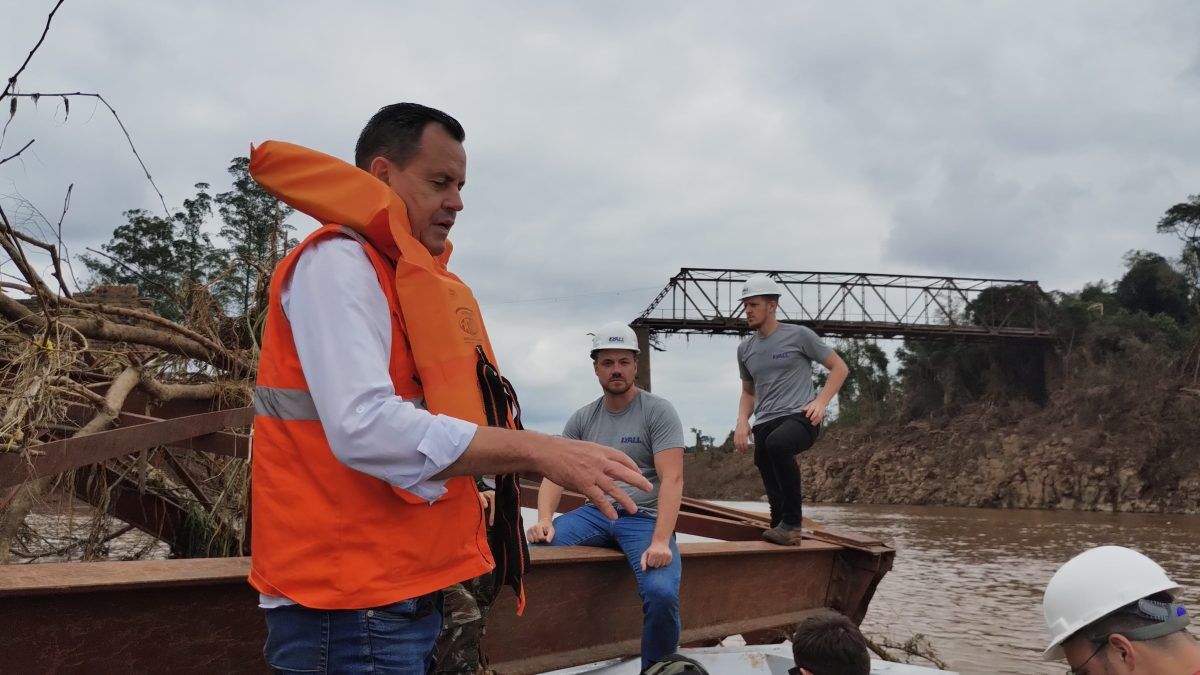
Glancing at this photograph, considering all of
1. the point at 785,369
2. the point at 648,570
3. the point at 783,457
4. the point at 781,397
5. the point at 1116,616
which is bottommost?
the point at 648,570

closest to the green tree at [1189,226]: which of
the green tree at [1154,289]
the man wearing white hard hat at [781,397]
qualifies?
the green tree at [1154,289]

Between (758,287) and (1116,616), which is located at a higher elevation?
(758,287)

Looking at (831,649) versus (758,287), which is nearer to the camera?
(831,649)

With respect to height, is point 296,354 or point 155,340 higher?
point 155,340

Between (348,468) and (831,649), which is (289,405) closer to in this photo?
(348,468)

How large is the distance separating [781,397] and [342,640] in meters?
4.54

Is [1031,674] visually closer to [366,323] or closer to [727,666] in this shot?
[727,666]

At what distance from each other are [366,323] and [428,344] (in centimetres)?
16

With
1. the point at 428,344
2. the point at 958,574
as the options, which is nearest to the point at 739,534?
the point at 428,344

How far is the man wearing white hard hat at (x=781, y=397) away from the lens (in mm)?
5832

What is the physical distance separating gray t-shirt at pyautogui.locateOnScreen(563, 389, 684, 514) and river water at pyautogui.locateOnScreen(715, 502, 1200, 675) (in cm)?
367

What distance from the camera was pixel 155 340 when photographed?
4.52 metres

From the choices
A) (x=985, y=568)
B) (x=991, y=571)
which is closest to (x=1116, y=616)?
(x=991, y=571)

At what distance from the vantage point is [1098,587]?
2.60 meters
